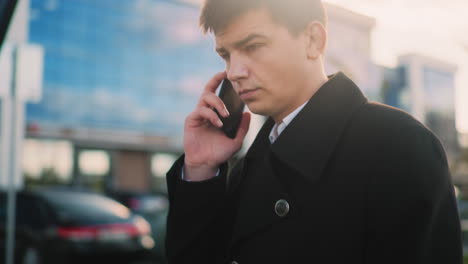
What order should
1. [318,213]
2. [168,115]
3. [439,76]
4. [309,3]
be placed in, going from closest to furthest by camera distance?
[318,213], [309,3], [168,115], [439,76]

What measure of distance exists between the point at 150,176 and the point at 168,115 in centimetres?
445

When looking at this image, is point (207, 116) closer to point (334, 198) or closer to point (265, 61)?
point (265, 61)

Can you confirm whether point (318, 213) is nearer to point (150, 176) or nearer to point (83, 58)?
point (83, 58)

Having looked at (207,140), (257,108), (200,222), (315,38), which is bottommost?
(200,222)

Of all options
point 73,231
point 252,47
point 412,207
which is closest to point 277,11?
point 252,47

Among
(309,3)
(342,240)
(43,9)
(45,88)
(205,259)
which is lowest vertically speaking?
(45,88)

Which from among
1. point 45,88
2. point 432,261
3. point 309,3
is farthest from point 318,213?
point 45,88

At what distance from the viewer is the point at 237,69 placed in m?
1.68

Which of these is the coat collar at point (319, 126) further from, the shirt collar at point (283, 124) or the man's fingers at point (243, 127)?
the man's fingers at point (243, 127)

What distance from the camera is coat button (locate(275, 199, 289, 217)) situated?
1.53 metres

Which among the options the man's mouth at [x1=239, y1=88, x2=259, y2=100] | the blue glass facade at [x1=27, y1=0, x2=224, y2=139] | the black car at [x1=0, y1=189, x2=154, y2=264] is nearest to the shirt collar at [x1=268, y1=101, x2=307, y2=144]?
the man's mouth at [x1=239, y1=88, x2=259, y2=100]

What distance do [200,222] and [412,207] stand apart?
0.75 meters

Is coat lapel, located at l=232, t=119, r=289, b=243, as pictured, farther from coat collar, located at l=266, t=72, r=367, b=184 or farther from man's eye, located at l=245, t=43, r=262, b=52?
man's eye, located at l=245, t=43, r=262, b=52

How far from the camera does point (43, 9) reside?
1192 inches
